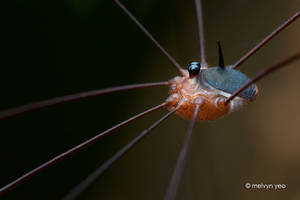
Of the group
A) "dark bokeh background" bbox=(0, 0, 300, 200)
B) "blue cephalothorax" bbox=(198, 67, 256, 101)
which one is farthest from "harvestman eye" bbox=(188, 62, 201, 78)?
"dark bokeh background" bbox=(0, 0, 300, 200)

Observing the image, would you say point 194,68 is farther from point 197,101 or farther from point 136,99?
point 136,99

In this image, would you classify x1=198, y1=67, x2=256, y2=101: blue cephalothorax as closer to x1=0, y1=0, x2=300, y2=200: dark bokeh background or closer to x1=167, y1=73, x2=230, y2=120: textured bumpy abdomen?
x1=167, y1=73, x2=230, y2=120: textured bumpy abdomen

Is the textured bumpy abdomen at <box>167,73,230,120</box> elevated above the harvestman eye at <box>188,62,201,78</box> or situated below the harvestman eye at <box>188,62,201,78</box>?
below

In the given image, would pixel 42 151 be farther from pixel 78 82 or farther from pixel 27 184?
pixel 78 82

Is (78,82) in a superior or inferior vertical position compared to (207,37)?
inferior

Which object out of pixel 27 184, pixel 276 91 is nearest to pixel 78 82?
pixel 27 184

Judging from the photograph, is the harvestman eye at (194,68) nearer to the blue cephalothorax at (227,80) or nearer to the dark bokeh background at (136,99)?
the blue cephalothorax at (227,80)

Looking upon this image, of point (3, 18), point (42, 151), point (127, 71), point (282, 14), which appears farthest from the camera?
point (127, 71)
